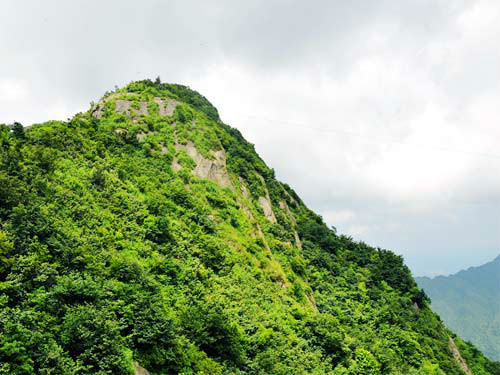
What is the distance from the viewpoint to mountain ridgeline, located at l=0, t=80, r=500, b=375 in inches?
619

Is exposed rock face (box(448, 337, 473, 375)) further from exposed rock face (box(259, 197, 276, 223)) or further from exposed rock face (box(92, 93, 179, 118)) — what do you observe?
exposed rock face (box(92, 93, 179, 118))

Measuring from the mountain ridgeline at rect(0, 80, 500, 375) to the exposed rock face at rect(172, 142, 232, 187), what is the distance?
0.18 metres

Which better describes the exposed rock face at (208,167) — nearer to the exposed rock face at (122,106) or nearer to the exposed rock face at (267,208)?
the exposed rock face at (267,208)

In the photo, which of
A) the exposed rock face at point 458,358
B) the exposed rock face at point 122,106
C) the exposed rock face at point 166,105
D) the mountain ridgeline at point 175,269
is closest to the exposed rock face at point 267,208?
the mountain ridgeline at point 175,269

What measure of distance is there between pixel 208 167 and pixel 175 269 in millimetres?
21294

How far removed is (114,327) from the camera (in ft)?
50.5

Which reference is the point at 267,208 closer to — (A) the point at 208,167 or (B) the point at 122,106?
(A) the point at 208,167

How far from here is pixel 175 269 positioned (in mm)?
24938

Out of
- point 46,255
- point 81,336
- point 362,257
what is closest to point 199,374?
point 81,336

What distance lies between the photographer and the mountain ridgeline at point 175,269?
15.7 metres

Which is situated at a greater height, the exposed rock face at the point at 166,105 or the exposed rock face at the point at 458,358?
the exposed rock face at the point at 166,105

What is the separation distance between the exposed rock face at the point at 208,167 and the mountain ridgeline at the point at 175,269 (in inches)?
7.2

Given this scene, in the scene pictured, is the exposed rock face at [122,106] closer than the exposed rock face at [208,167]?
No

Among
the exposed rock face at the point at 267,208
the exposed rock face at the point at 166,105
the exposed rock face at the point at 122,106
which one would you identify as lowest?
the exposed rock face at the point at 267,208
